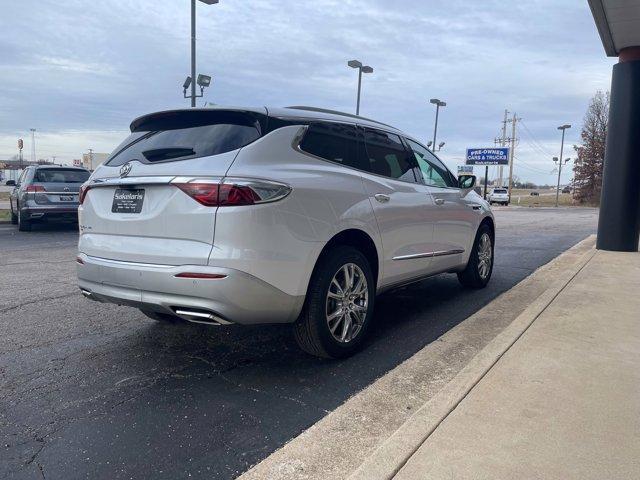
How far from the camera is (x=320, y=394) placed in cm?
Answer: 333

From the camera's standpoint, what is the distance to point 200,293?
3.15 metres

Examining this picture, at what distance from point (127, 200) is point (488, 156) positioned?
60287mm

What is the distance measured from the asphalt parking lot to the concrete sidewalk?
58 cm

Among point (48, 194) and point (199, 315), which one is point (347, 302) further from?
point (48, 194)

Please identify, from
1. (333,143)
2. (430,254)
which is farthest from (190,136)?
(430,254)

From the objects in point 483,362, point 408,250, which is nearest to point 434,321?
point 408,250

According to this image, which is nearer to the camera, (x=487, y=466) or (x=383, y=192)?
(x=487, y=466)

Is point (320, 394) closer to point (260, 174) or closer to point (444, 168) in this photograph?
point (260, 174)

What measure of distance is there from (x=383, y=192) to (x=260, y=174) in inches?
54.7

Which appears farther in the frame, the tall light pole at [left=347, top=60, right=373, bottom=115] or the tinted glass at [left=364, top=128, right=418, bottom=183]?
the tall light pole at [left=347, top=60, right=373, bottom=115]

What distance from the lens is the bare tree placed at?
56.3 metres

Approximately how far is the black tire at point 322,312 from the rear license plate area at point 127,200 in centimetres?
127

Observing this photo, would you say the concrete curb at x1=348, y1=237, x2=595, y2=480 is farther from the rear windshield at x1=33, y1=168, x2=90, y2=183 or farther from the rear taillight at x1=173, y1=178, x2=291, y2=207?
the rear windshield at x1=33, y1=168, x2=90, y2=183

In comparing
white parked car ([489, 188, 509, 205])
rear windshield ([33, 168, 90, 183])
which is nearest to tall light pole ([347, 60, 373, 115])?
rear windshield ([33, 168, 90, 183])
